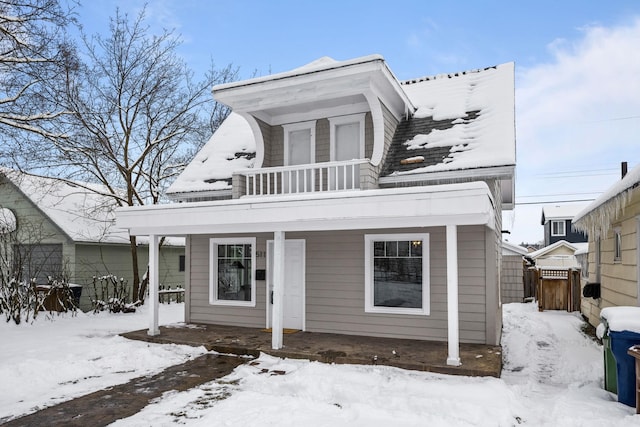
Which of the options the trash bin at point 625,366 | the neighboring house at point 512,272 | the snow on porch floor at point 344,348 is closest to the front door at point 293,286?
the snow on porch floor at point 344,348

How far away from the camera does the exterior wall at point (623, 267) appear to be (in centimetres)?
683

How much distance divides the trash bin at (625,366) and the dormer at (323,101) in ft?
15.6

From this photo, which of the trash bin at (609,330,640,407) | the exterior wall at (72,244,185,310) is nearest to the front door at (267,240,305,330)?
the trash bin at (609,330,640,407)

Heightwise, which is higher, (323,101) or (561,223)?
(323,101)

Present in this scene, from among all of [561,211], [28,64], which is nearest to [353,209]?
[28,64]

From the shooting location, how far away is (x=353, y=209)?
21.3 ft

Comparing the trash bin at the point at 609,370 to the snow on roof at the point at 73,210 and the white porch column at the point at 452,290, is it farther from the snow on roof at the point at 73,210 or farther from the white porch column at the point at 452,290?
the snow on roof at the point at 73,210

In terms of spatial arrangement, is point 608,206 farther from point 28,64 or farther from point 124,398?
point 28,64

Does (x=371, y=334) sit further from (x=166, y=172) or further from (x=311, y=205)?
(x=166, y=172)

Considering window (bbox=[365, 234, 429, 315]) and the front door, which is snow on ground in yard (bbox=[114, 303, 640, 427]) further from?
the front door

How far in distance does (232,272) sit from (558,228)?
29602mm

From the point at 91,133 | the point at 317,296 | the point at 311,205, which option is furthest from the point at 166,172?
the point at 311,205

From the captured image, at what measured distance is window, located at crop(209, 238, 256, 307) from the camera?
939cm

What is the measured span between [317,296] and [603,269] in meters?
6.42
